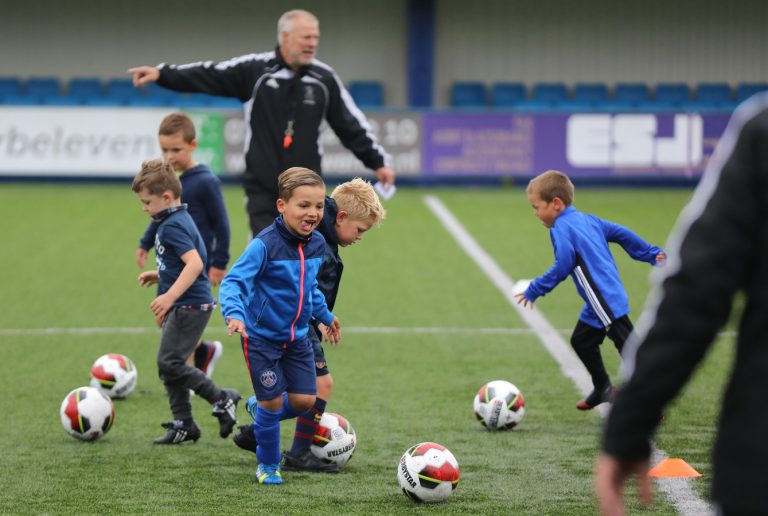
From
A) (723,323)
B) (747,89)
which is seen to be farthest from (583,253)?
(747,89)

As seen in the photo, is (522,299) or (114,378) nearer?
(522,299)

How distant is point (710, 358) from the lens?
8195mm

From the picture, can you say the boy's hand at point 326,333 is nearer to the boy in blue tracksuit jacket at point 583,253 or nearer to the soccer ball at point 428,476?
the soccer ball at point 428,476

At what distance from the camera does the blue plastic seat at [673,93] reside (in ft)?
87.7

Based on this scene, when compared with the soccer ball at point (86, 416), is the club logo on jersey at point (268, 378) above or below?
above

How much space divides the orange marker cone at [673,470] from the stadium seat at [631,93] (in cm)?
2216

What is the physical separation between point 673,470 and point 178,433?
7.67 ft

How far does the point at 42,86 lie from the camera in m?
26.1

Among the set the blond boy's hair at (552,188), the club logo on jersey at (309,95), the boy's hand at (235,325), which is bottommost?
the boy's hand at (235,325)

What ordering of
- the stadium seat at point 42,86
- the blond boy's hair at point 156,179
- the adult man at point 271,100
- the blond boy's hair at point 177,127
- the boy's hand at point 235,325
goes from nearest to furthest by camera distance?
the boy's hand at point 235,325, the blond boy's hair at point 156,179, the blond boy's hair at point 177,127, the adult man at point 271,100, the stadium seat at point 42,86

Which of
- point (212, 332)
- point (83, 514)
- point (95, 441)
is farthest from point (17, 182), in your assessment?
point (83, 514)

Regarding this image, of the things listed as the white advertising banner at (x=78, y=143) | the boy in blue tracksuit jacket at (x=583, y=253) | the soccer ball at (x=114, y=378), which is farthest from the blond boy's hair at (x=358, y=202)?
the white advertising banner at (x=78, y=143)

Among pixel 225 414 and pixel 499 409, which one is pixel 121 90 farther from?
pixel 499 409

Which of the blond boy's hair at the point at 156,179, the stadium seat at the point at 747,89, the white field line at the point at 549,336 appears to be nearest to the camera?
the white field line at the point at 549,336
